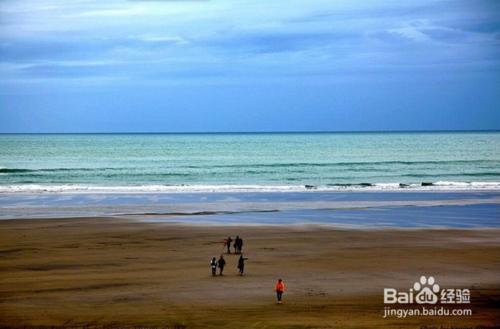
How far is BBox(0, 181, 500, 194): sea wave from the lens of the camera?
5244 centimetres

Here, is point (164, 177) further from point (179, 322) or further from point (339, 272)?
point (179, 322)

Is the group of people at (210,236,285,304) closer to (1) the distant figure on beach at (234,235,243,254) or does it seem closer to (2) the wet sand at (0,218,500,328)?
(1) the distant figure on beach at (234,235,243,254)

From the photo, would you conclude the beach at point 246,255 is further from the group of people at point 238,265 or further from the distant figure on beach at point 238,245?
the distant figure on beach at point 238,245

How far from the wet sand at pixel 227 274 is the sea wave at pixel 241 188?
21.0m

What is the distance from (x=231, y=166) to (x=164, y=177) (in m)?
15.8

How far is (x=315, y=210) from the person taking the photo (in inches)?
1524

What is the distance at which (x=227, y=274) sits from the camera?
70.4 ft

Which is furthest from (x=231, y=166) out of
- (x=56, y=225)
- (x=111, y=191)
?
(x=56, y=225)

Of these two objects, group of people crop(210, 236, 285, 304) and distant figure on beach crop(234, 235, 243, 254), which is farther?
distant figure on beach crop(234, 235, 243, 254)

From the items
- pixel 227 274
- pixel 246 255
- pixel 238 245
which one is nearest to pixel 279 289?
pixel 227 274

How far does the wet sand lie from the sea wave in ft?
68.9

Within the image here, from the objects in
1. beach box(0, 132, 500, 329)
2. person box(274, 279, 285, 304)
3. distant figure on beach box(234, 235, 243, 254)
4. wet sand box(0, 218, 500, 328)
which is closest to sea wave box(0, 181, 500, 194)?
beach box(0, 132, 500, 329)

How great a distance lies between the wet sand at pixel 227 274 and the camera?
16.6m

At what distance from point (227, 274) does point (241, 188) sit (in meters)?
32.4
